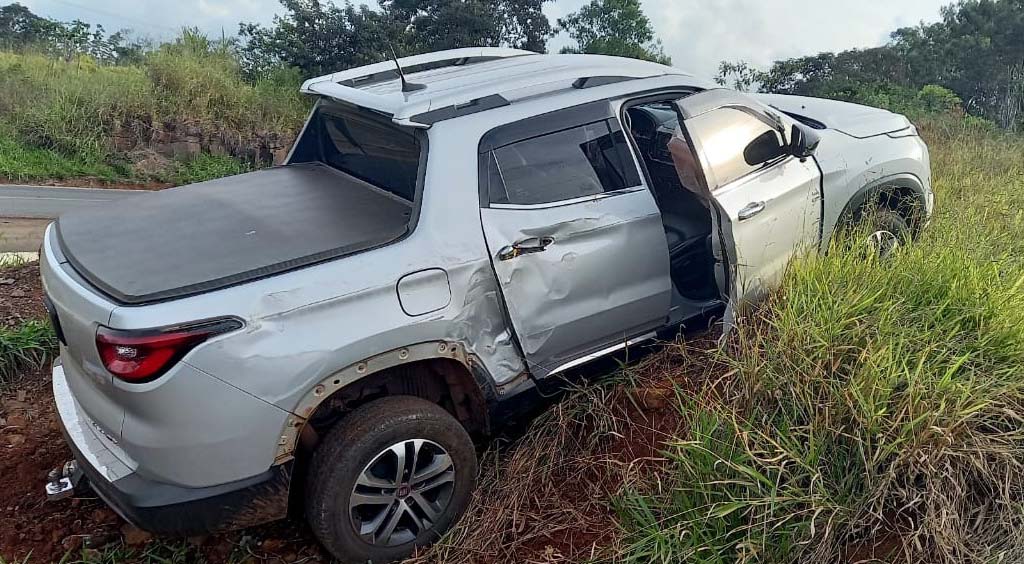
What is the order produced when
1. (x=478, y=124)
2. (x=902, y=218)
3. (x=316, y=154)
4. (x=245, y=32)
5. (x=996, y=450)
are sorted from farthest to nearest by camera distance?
(x=245, y=32)
(x=902, y=218)
(x=316, y=154)
(x=478, y=124)
(x=996, y=450)

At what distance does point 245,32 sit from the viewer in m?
17.1

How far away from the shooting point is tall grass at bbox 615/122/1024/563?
255cm

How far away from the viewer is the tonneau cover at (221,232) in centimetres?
258

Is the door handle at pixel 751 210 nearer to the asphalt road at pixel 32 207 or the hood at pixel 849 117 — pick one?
the hood at pixel 849 117

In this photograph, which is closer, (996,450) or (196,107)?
(996,450)

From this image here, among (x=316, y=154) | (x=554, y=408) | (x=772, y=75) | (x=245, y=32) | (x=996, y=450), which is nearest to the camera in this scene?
(x=996, y=450)

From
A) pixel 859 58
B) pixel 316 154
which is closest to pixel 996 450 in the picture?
pixel 316 154

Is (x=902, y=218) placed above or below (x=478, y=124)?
below

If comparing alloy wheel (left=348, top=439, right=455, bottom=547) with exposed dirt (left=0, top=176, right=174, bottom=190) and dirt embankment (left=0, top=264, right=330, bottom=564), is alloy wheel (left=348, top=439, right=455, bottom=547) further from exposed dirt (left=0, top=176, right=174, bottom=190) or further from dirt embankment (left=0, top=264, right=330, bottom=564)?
exposed dirt (left=0, top=176, right=174, bottom=190)


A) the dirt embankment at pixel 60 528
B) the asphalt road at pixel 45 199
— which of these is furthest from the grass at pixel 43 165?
the dirt embankment at pixel 60 528

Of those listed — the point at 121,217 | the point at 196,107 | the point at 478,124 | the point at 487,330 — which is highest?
the point at 478,124

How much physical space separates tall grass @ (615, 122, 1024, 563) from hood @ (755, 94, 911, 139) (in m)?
1.39

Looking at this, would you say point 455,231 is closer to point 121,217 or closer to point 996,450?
point 121,217

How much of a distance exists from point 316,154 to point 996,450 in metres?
3.29
